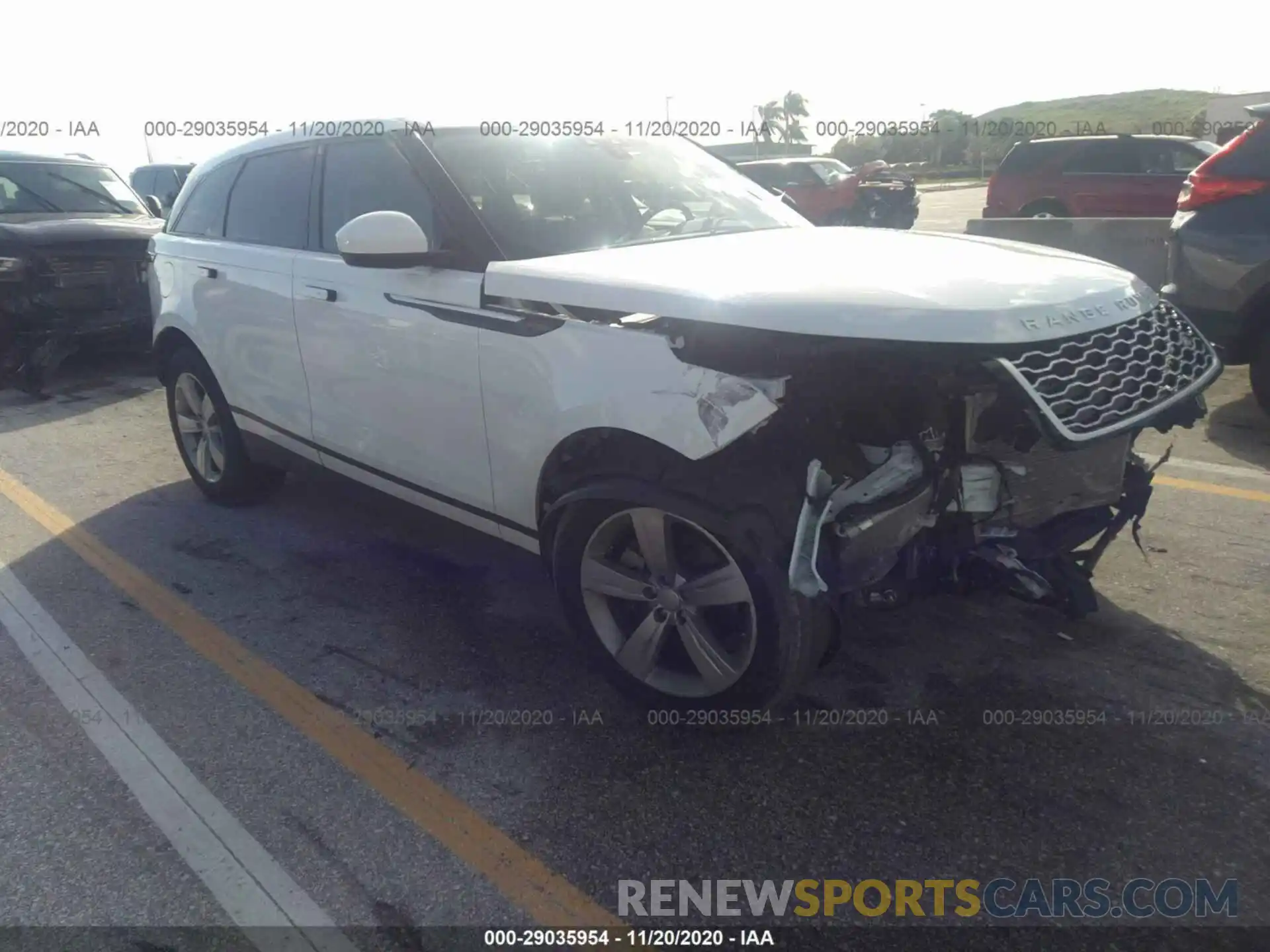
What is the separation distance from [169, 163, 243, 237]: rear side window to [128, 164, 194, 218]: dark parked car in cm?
1402

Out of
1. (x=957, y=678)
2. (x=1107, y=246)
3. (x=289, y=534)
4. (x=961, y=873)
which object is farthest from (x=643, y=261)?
(x=1107, y=246)

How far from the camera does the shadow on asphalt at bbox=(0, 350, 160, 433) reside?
7.79 meters

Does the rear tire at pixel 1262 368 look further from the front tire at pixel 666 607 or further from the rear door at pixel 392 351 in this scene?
the rear door at pixel 392 351

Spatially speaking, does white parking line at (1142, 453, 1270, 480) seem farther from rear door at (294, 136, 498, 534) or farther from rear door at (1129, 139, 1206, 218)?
rear door at (1129, 139, 1206, 218)

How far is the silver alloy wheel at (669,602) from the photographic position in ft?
9.62

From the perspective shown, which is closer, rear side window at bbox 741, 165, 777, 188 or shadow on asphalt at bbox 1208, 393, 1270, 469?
shadow on asphalt at bbox 1208, 393, 1270, 469

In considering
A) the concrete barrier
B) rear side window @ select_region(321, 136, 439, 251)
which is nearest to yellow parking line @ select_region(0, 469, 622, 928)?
rear side window @ select_region(321, 136, 439, 251)

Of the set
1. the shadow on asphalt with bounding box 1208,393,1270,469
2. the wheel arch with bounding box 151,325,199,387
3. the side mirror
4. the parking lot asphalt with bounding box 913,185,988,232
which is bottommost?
the parking lot asphalt with bounding box 913,185,988,232

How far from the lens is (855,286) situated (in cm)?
268

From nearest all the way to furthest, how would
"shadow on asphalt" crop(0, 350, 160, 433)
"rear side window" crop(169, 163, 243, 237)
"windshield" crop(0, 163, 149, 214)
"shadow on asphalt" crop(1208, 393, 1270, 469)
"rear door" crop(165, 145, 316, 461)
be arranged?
"rear door" crop(165, 145, 316, 461) < "rear side window" crop(169, 163, 243, 237) < "shadow on asphalt" crop(1208, 393, 1270, 469) < "shadow on asphalt" crop(0, 350, 160, 433) < "windshield" crop(0, 163, 149, 214)

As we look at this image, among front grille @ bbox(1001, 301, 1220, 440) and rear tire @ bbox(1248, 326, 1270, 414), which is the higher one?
front grille @ bbox(1001, 301, 1220, 440)

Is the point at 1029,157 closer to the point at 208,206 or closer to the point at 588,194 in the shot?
the point at 208,206

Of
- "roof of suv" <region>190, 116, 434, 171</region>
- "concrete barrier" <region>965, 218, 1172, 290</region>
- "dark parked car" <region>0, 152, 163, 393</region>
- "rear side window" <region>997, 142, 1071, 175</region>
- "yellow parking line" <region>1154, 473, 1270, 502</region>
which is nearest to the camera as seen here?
"roof of suv" <region>190, 116, 434, 171</region>

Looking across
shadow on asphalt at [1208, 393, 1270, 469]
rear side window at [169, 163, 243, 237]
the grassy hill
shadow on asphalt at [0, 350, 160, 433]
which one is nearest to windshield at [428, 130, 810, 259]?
rear side window at [169, 163, 243, 237]
